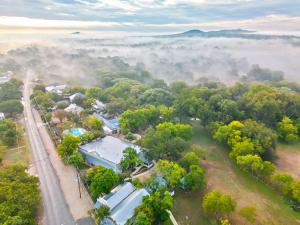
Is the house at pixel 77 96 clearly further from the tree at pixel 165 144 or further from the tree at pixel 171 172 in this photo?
the tree at pixel 171 172

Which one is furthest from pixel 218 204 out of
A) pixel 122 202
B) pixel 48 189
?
pixel 48 189

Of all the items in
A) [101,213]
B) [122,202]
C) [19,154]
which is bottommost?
[19,154]

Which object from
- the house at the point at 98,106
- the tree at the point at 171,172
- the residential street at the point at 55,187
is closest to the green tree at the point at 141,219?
the tree at the point at 171,172

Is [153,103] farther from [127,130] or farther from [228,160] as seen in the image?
[228,160]

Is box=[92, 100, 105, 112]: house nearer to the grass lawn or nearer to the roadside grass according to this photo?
the roadside grass

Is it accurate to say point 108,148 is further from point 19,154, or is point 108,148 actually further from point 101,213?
point 19,154

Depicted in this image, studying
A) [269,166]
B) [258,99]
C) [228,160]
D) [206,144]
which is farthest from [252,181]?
[258,99]

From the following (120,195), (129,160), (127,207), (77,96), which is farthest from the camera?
(77,96)
